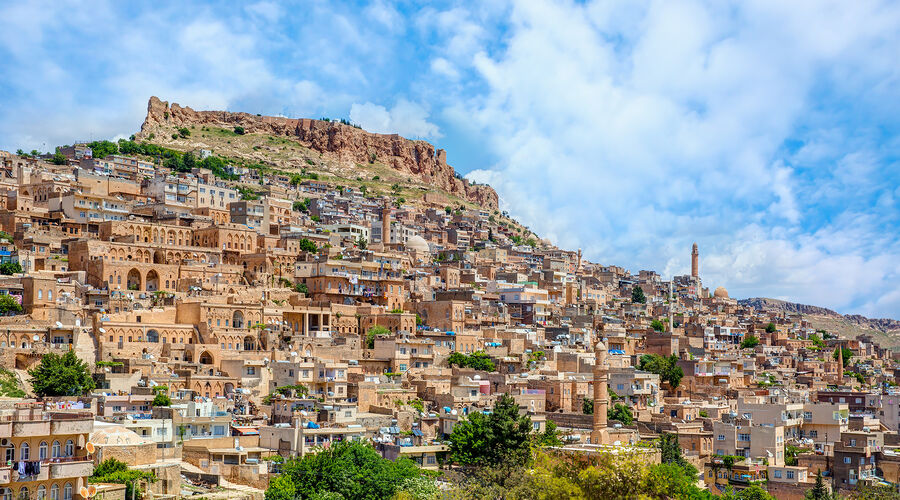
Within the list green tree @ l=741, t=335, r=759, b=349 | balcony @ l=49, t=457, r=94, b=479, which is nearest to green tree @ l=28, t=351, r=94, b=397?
balcony @ l=49, t=457, r=94, b=479

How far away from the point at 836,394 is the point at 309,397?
99.9ft

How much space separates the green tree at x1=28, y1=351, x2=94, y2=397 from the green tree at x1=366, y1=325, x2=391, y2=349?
14943mm

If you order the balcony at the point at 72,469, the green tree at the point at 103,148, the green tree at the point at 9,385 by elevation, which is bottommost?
the balcony at the point at 72,469

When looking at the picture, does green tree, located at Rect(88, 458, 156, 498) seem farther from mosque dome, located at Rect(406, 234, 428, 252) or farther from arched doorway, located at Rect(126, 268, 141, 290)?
mosque dome, located at Rect(406, 234, 428, 252)

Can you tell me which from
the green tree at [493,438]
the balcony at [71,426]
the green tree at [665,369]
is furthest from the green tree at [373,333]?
the balcony at [71,426]

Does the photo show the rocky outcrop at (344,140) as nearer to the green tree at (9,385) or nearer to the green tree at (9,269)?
the green tree at (9,269)

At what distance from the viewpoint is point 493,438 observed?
37531 millimetres

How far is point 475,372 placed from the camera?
47375 millimetres

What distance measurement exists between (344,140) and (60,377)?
8137 centimetres

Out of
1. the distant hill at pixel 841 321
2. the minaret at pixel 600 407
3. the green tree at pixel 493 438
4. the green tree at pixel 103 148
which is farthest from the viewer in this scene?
the distant hill at pixel 841 321

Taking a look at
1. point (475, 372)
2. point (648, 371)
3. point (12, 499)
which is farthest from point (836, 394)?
point (12, 499)

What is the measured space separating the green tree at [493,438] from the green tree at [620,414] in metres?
9.33

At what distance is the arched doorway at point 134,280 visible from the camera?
4925 cm

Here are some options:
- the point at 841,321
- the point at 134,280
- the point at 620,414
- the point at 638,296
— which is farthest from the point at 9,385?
the point at 841,321
